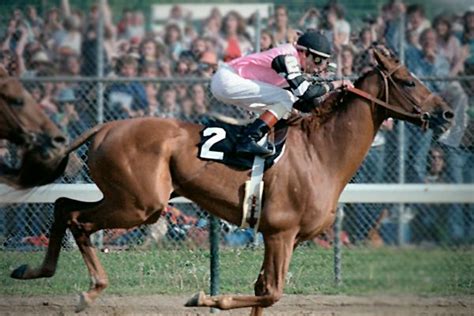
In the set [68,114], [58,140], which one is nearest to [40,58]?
[68,114]

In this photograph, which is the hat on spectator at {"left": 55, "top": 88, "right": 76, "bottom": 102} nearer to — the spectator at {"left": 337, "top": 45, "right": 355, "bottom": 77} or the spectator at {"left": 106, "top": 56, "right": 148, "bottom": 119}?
the spectator at {"left": 106, "top": 56, "right": 148, "bottom": 119}

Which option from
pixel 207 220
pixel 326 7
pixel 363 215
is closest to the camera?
pixel 207 220

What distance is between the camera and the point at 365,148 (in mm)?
10016

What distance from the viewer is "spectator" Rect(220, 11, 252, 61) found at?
14906mm

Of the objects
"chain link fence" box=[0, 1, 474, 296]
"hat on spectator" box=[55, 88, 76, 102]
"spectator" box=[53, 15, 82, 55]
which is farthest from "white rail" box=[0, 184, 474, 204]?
"spectator" box=[53, 15, 82, 55]

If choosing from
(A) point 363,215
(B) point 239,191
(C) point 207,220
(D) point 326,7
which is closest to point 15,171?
(B) point 239,191

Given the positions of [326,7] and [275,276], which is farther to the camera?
[326,7]

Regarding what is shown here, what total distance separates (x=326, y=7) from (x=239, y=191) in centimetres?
574

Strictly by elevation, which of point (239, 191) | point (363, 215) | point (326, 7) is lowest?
point (363, 215)

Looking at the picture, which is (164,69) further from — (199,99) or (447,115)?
(447,115)

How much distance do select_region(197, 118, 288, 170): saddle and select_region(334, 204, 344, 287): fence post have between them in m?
2.32

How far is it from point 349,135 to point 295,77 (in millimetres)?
748

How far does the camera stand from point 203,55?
14641 mm

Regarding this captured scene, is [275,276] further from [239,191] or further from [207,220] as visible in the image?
[207,220]
